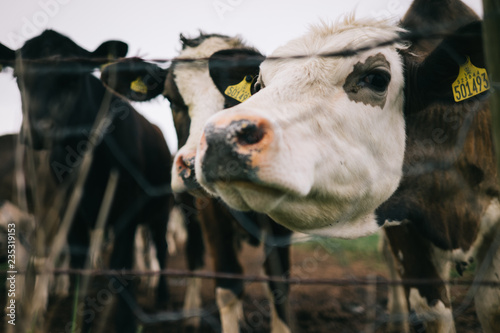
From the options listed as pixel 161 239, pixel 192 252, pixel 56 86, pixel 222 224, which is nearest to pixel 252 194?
pixel 222 224

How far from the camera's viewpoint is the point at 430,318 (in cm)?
215

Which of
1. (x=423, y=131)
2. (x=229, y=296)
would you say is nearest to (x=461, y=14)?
(x=423, y=131)

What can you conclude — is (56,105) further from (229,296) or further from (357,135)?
(357,135)

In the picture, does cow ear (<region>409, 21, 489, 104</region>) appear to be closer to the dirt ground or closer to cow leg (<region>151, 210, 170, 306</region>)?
the dirt ground

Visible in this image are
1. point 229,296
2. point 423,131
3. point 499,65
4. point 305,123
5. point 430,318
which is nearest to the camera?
point 499,65

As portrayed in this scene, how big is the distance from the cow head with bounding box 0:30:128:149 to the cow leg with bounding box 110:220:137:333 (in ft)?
3.43

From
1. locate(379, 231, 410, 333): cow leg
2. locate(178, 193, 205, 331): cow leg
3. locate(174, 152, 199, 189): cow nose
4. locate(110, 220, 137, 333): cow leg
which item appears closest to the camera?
locate(174, 152, 199, 189): cow nose

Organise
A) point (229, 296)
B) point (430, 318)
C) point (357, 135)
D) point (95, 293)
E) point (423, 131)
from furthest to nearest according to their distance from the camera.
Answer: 1. point (95, 293)
2. point (229, 296)
3. point (430, 318)
4. point (423, 131)
5. point (357, 135)

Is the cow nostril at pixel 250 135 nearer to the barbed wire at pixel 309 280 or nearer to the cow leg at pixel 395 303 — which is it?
the barbed wire at pixel 309 280

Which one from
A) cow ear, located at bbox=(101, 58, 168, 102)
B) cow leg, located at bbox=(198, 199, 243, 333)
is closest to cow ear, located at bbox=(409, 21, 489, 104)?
cow leg, located at bbox=(198, 199, 243, 333)

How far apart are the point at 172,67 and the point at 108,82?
0.58 metres

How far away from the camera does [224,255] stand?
9.91 ft

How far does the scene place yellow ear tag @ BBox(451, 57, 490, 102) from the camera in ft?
5.62

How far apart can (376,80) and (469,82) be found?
0.42 metres
